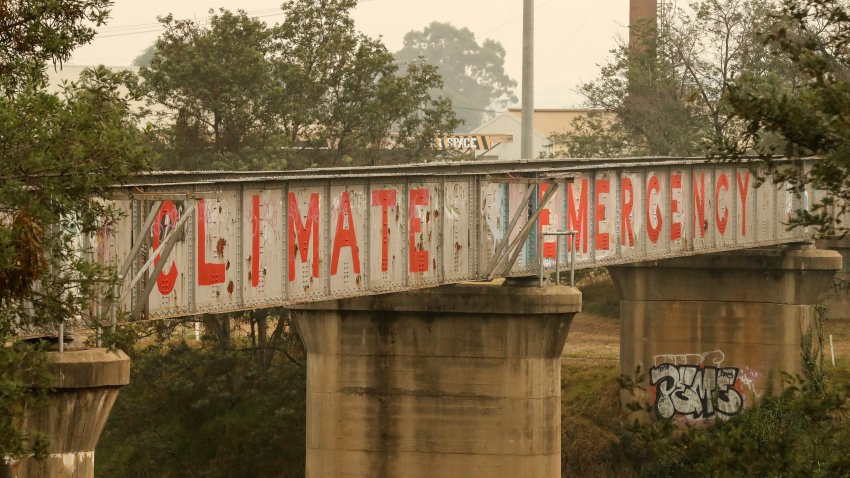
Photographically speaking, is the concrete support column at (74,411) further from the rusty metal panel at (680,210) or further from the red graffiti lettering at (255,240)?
the rusty metal panel at (680,210)

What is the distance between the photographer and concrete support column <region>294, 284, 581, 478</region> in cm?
Result: 3381

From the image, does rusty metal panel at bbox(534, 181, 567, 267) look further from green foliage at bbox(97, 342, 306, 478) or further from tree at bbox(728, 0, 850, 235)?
tree at bbox(728, 0, 850, 235)

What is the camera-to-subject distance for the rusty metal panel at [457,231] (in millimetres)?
29125

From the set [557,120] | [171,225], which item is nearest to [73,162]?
[171,225]

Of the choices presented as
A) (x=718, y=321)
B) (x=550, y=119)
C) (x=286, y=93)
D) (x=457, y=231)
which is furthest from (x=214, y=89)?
(x=550, y=119)

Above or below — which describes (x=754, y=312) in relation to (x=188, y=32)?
below

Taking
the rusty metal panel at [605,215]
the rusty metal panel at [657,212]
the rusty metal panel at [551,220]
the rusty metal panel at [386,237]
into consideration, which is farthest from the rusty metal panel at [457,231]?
the rusty metal panel at [657,212]

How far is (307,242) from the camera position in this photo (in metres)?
25.1

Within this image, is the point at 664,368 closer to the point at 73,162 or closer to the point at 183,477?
the point at 183,477

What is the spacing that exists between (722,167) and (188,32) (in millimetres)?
21493

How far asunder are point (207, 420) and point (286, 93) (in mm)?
12358

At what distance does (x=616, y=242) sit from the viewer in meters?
34.9

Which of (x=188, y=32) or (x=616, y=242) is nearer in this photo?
(x=616, y=242)

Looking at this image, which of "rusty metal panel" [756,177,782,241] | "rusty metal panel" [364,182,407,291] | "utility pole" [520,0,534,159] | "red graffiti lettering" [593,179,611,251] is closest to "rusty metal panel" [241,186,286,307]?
"rusty metal panel" [364,182,407,291]
